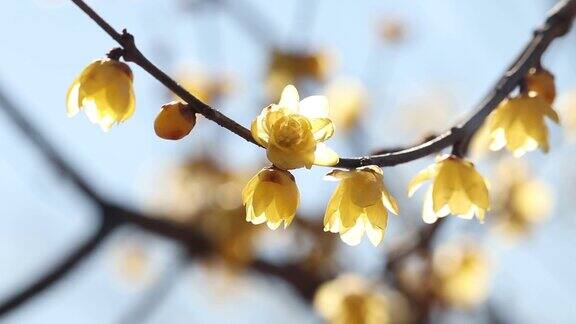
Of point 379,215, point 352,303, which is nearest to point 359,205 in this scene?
point 379,215

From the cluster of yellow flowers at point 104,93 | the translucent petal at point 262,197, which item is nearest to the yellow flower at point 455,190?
the translucent petal at point 262,197

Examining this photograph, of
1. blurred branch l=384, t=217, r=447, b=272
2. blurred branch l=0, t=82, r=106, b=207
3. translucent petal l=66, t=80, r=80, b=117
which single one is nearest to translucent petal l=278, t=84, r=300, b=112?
translucent petal l=66, t=80, r=80, b=117

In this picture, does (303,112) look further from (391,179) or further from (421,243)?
(391,179)

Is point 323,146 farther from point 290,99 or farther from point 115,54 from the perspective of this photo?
point 115,54

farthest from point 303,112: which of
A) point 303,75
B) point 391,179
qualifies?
point 391,179

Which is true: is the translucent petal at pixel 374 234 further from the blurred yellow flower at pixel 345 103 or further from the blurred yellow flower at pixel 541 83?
the blurred yellow flower at pixel 345 103
